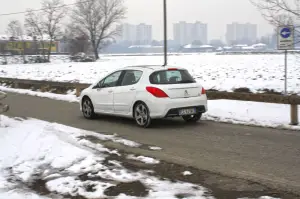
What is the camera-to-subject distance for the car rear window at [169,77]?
971 centimetres

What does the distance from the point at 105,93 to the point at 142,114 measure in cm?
168

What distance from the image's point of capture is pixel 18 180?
5836mm

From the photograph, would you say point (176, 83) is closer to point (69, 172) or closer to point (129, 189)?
point (69, 172)

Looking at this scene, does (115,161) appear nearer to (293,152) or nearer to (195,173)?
(195,173)

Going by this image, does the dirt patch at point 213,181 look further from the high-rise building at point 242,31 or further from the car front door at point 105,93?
the high-rise building at point 242,31

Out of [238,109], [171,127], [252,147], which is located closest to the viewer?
[252,147]

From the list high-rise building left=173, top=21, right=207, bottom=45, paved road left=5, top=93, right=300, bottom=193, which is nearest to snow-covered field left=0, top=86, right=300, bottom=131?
paved road left=5, top=93, right=300, bottom=193

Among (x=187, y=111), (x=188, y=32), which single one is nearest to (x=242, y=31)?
(x=188, y=32)

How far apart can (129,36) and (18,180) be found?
99.9m

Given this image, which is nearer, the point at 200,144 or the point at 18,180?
the point at 18,180

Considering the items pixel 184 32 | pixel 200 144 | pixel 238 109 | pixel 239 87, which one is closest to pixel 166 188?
pixel 200 144

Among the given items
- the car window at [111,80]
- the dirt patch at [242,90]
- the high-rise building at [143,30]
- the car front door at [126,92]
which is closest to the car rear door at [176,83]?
the car front door at [126,92]

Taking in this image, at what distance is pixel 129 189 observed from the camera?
5.26 meters

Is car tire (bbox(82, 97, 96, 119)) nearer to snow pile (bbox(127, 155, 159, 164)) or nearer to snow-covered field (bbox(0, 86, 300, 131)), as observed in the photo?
snow-covered field (bbox(0, 86, 300, 131))
